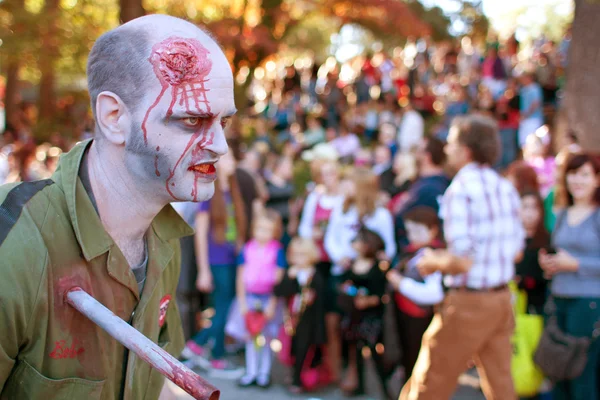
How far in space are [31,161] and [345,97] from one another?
7.35m

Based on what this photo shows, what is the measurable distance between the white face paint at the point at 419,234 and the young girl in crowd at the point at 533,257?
76 cm

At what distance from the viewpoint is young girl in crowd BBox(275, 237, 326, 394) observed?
4.98 meters

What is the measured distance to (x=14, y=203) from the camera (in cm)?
133

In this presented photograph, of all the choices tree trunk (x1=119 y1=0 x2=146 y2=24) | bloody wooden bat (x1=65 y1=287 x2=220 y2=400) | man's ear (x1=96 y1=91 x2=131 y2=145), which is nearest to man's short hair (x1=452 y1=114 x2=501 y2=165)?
man's ear (x1=96 y1=91 x2=131 y2=145)

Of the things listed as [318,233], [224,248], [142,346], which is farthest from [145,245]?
[318,233]

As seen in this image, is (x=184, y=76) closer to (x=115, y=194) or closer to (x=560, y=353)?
(x=115, y=194)

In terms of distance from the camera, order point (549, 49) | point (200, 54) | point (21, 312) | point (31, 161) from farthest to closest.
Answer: point (549, 49), point (31, 161), point (200, 54), point (21, 312)

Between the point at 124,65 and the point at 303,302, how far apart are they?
3.77m

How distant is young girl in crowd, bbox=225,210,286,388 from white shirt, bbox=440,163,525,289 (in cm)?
195

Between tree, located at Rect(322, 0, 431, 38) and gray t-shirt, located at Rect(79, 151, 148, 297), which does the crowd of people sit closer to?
gray t-shirt, located at Rect(79, 151, 148, 297)

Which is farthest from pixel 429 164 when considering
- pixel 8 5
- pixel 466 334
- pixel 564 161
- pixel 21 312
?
pixel 8 5

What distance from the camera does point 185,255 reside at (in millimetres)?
5605

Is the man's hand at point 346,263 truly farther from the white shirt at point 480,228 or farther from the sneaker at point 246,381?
the white shirt at point 480,228

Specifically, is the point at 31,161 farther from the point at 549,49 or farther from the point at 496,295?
the point at 549,49
